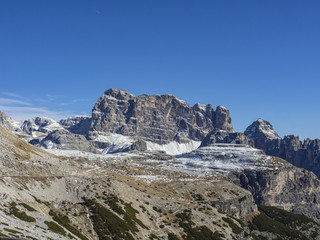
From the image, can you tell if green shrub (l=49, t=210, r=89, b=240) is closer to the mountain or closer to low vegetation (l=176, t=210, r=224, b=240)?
the mountain

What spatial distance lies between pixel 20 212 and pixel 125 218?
34461mm

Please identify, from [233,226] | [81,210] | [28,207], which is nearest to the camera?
[28,207]

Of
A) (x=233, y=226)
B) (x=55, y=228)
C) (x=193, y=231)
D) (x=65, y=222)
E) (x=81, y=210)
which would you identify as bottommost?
(x=193, y=231)

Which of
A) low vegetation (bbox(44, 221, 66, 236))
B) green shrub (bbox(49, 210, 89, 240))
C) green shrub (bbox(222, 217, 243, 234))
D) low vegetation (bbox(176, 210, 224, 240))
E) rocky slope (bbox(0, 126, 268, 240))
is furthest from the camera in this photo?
green shrub (bbox(222, 217, 243, 234))

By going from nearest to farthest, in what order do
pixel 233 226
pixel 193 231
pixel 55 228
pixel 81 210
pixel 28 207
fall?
pixel 55 228 → pixel 28 207 → pixel 81 210 → pixel 193 231 → pixel 233 226

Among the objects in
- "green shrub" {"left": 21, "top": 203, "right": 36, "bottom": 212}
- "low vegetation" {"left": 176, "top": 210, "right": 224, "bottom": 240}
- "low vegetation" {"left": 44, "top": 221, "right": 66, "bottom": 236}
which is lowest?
"low vegetation" {"left": 176, "top": 210, "right": 224, "bottom": 240}

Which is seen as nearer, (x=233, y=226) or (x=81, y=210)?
(x=81, y=210)

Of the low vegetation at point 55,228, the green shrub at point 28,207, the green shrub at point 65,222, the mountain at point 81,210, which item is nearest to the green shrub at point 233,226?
the mountain at point 81,210

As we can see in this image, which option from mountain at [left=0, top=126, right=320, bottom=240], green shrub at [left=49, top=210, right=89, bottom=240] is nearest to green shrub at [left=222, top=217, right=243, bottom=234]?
mountain at [left=0, top=126, right=320, bottom=240]

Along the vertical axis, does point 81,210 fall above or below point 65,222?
above

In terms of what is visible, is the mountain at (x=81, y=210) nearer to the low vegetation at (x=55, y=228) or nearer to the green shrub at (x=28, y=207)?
the green shrub at (x=28, y=207)

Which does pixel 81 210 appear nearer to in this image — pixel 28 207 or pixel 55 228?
pixel 28 207

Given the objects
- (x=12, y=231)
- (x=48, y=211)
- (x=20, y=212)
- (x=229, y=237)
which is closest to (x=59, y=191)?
(x=48, y=211)

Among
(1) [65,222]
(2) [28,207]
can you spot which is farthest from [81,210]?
(2) [28,207]
